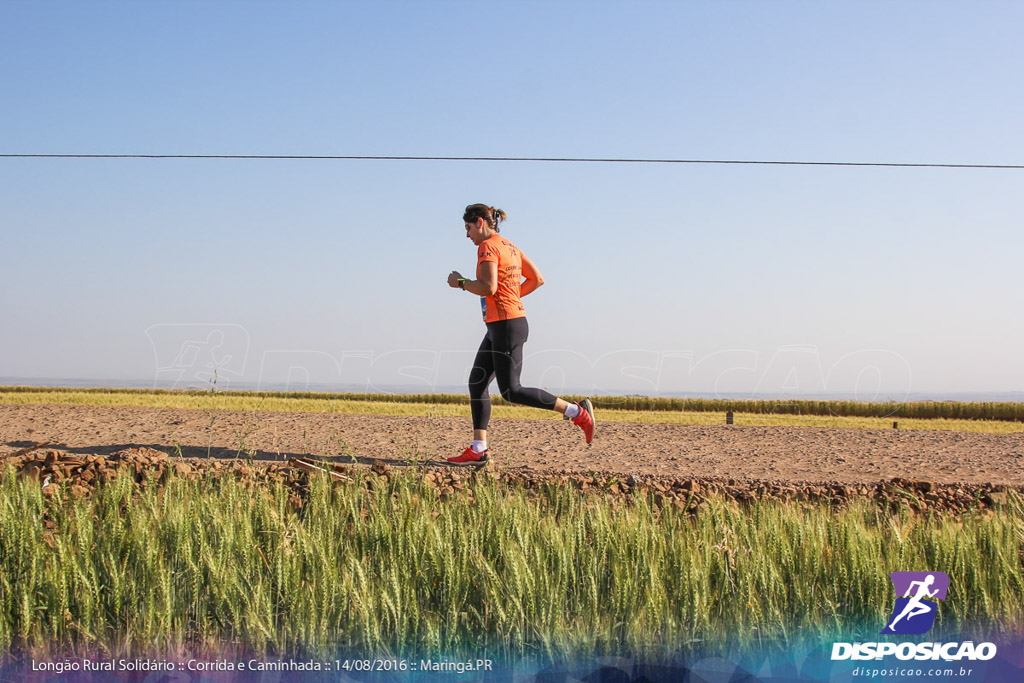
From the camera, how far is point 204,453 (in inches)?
235

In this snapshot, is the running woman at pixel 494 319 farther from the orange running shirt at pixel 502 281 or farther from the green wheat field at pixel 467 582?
the green wheat field at pixel 467 582

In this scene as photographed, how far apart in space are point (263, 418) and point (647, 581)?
6547 mm

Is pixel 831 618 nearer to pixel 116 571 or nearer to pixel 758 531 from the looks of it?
pixel 758 531

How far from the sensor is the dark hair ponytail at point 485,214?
5.32m

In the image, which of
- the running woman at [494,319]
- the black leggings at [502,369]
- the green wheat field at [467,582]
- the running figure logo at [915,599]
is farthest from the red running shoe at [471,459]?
the running figure logo at [915,599]

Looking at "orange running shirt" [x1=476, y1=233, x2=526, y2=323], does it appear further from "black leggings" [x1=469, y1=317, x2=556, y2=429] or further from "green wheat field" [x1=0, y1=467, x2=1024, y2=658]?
"green wheat field" [x1=0, y1=467, x2=1024, y2=658]

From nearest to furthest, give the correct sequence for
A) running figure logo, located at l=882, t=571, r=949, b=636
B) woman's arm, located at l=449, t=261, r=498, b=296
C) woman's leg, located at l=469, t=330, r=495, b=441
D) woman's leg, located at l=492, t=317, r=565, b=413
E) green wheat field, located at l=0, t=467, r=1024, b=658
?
1. green wheat field, located at l=0, t=467, r=1024, b=658
2. running figure logo, located at l=882, t=571, r=949, b=636
3. woman's arm, located at l=449, t=261, r=498, b=296
4. woman's leg, located at l=492, t=317, r=565, b=413
5. woman's leg, located at l=469, t=330, r=495, b=441

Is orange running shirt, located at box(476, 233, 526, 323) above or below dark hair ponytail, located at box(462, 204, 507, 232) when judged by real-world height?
below

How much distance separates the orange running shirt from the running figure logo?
320cm

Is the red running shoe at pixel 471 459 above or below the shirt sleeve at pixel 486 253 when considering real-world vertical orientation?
below

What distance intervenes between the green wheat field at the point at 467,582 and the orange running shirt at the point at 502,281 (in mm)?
2344

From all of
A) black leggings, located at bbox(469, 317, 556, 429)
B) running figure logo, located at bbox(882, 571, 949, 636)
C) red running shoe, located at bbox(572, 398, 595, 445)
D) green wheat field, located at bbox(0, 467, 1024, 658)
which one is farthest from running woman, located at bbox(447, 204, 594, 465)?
A: running figure logo, located at bbox(882, 571, 949, 636)

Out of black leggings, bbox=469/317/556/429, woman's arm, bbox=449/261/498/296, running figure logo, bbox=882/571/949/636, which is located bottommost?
running figure logo, bbox=882/571/949/636

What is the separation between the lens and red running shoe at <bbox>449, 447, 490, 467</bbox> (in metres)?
5.51
